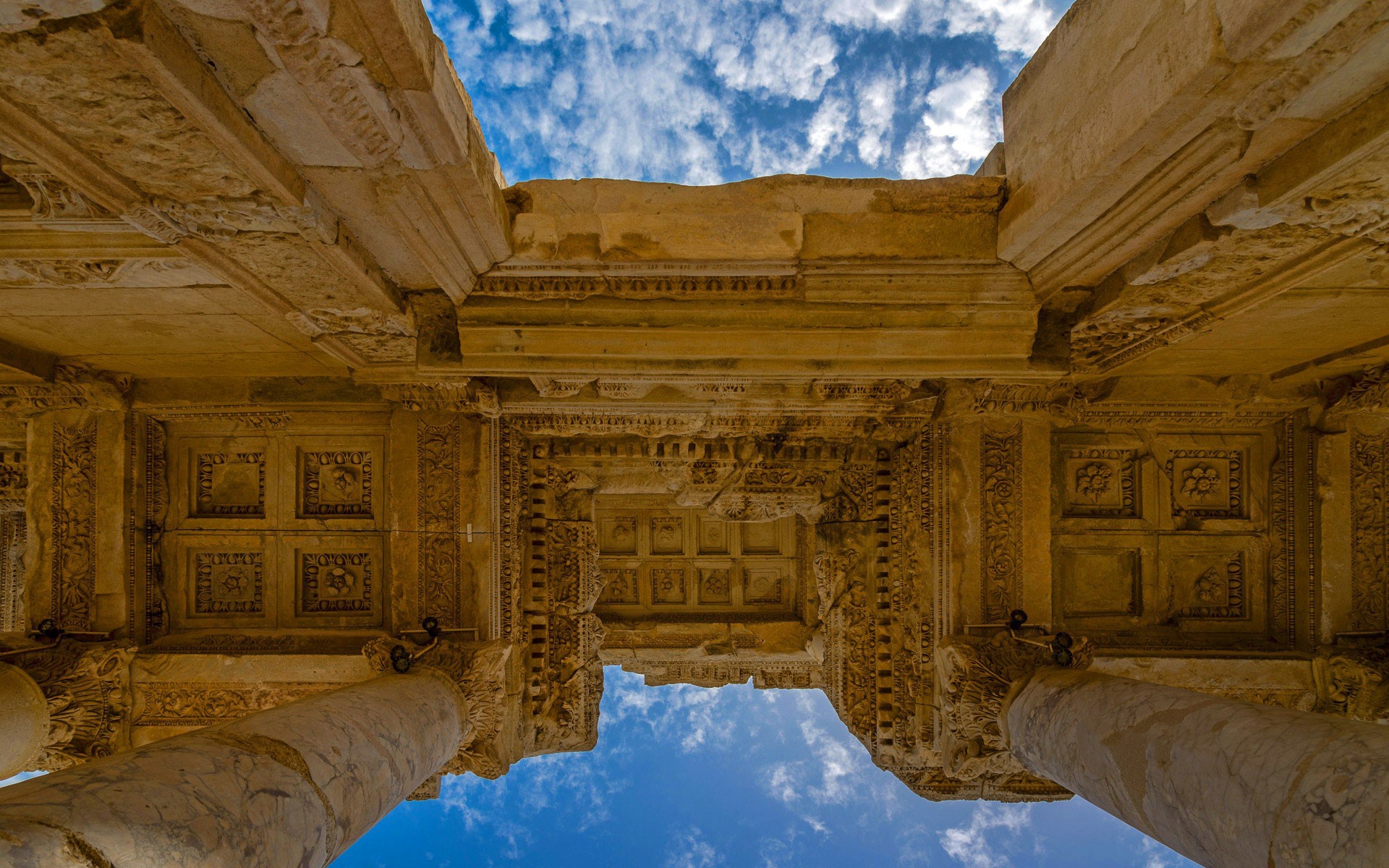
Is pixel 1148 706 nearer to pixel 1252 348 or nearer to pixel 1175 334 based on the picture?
pixel 1175 334

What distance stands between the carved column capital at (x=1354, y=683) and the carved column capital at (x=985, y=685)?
7.42ft

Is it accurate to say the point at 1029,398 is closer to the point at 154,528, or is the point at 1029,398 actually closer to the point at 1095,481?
the point at 1095,481

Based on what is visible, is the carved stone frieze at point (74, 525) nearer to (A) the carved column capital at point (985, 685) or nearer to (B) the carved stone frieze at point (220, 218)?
(B) the carved stone frieze at point (220, 218)

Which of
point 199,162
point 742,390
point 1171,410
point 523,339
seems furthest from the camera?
point 1171,410

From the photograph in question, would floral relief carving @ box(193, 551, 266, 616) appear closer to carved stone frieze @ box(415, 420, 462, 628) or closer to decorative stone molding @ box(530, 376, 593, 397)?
carved stone frieze @ box(415, 420, 462, 628)

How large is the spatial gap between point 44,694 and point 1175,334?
847 cm

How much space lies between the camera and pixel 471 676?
488 cm

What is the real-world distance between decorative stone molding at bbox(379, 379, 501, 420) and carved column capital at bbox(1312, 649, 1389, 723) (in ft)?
23.4

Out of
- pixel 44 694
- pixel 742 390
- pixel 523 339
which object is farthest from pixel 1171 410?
pixel 44 694

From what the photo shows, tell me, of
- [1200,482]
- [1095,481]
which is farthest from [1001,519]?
[1200,482]

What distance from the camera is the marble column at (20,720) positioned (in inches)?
175

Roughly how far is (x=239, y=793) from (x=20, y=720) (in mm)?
3611

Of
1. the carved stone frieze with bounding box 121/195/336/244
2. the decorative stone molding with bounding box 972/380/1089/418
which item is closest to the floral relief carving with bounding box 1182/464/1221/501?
the decorative stone molding with bounding box 972/380/1089/418

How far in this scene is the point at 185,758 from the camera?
8.71 feet
